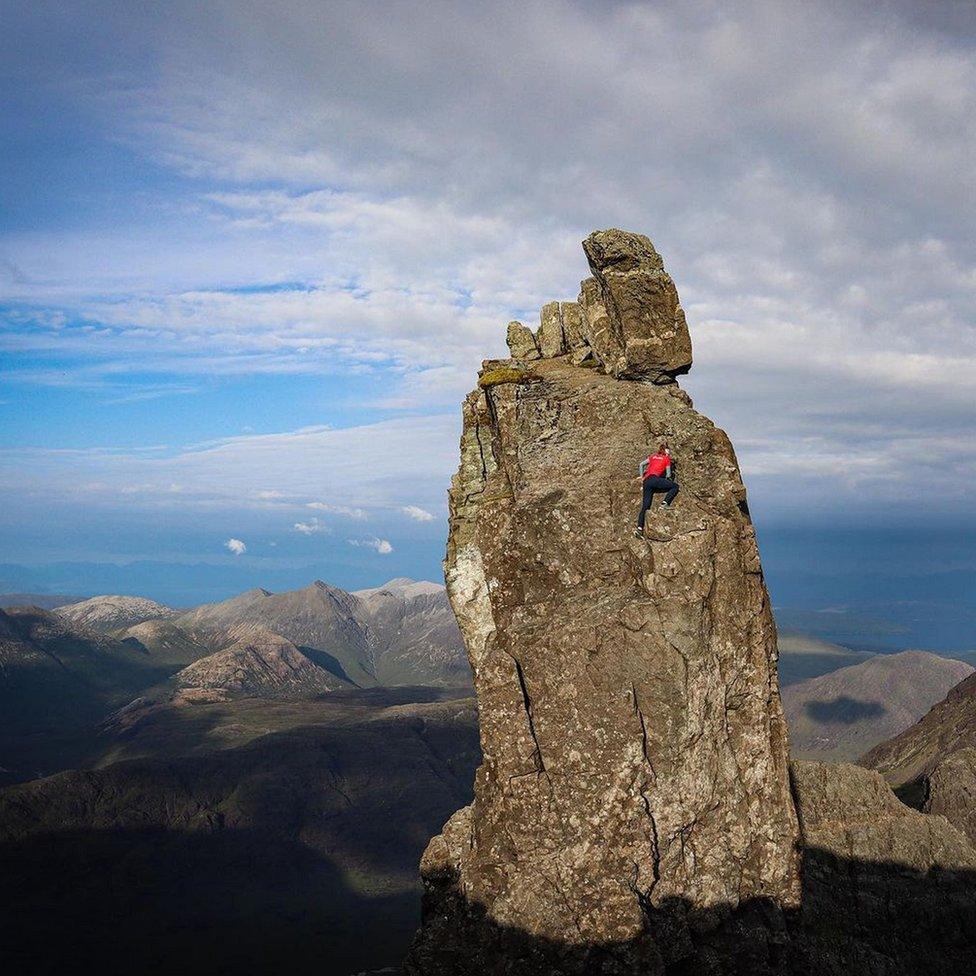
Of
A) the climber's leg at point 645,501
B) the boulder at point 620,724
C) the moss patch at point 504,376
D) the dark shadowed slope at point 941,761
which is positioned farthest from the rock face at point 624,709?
the dark shadowed slope at point 941,761

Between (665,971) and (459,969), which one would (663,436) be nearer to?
(665,971)

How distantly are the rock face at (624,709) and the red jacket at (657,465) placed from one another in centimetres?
148

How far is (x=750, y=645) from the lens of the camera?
2964 cm

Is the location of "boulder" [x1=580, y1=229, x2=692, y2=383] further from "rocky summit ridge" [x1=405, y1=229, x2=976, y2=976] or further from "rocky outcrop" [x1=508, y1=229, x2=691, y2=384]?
"rocky summit ridge" [x1=405, y1=229, x2=976, y2=976]

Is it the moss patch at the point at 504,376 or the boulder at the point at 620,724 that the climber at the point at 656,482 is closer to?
the boulder at the point at 620,724

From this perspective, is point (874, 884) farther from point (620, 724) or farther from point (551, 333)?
point (551, 333)

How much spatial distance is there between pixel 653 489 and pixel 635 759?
9.76 metres

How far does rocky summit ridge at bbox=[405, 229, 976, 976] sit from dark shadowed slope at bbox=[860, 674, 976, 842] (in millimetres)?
19671

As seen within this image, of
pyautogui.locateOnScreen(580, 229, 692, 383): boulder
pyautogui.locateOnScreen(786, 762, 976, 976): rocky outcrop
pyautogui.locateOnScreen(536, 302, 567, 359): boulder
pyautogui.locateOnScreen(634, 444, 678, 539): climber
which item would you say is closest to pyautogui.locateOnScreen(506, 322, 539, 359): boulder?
pyautogui.locateOnScreen(536, 302, 567, 359): boulder

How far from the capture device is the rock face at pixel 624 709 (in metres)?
28.0

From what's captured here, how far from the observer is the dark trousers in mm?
30078

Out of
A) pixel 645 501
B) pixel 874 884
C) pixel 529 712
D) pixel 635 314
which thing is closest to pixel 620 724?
pixel 529 712

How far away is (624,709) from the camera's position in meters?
28.4

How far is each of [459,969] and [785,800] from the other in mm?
13531
